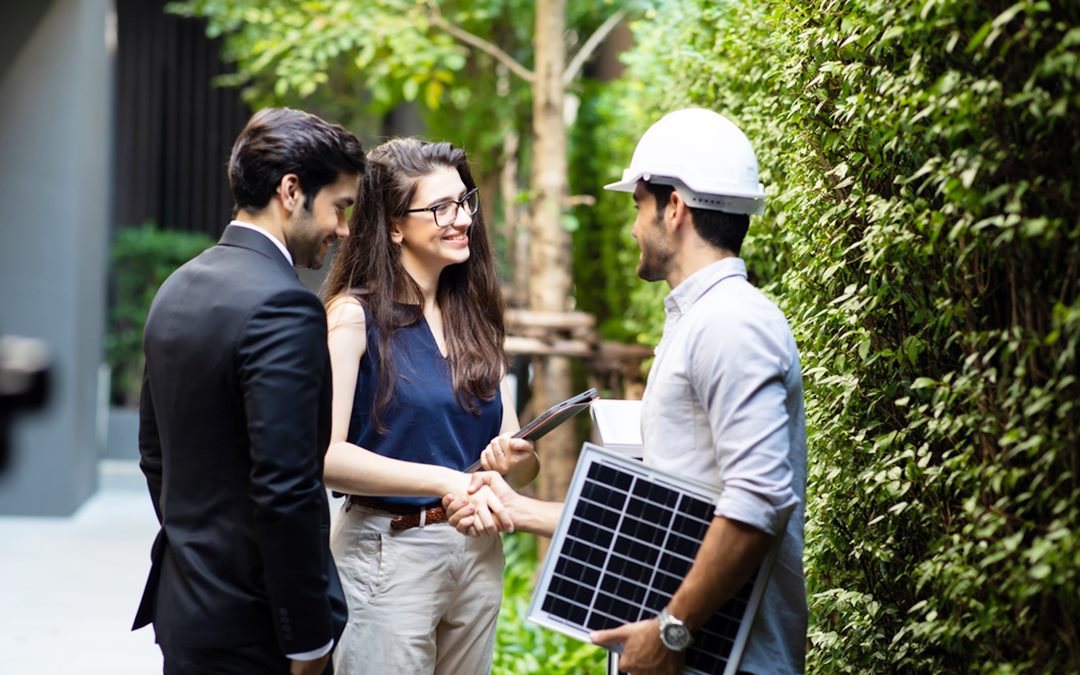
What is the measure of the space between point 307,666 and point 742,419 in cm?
100

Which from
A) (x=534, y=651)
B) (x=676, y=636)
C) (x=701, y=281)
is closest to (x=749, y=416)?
(x=701, y=281)

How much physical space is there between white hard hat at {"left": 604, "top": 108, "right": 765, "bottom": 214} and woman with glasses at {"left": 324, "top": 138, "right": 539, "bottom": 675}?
90 cm

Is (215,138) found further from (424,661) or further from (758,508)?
(758,508)

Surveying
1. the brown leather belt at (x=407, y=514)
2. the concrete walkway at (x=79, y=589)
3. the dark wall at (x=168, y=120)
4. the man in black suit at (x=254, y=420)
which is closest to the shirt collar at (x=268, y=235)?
the man in black suit at (x=254, y=420)

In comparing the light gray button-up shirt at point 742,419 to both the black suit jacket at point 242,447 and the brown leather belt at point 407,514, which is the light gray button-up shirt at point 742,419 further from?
the brown leather belt at point 407,514

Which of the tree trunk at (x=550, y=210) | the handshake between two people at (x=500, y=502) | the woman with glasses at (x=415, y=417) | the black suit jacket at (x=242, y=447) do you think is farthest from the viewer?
the tree trunk at (x=550, y=210)

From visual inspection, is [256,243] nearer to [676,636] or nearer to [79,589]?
[676,636]

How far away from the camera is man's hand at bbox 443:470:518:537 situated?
2.97m

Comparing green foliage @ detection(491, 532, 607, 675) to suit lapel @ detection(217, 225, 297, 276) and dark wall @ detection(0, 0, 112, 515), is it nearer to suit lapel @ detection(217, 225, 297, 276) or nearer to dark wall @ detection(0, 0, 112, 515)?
suit lapel @ detection(217, 225, 297, 276)

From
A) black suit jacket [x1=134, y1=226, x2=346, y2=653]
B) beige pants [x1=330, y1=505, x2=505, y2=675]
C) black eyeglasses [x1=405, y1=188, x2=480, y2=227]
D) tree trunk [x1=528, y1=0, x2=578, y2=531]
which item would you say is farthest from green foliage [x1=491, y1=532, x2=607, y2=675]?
black suit jacket [x1=134, y1=226, x2=346, y2=653]

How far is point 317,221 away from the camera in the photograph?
262cm

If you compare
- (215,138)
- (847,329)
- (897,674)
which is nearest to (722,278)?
(847,329)

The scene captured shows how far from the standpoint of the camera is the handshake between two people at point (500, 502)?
2.81m

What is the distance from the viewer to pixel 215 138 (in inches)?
523
